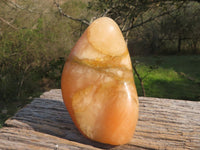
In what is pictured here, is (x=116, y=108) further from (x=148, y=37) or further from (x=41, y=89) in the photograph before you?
(x=148, y=37)

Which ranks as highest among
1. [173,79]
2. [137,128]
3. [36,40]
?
[36,40]

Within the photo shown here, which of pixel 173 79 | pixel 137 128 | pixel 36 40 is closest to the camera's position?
pixel 137 128

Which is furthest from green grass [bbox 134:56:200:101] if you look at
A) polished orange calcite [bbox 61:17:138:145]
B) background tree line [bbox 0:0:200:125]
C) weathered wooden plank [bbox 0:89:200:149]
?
polished orange calcite [bbox 61:17:138:145]

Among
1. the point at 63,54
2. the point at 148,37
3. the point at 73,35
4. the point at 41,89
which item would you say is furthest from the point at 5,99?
the point at 148,37

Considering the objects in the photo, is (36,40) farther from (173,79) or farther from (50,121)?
(173,79)

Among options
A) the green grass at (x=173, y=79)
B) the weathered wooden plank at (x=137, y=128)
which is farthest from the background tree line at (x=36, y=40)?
the weathered wooden plank at (x=137, y=128)

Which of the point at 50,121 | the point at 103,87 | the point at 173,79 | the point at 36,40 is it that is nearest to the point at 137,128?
the point at 103,87
